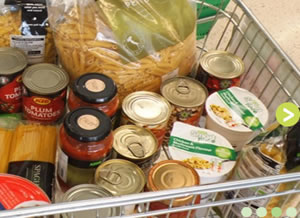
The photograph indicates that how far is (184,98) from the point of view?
917mm

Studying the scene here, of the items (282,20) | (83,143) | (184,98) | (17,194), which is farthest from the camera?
(282,20)

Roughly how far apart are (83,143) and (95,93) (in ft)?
0.42

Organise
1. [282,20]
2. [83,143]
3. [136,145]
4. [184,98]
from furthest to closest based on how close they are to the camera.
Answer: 1. [282,20]
2. [184,98]
3. [136,145]
4. [83,143]

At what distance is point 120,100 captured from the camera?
94 cm

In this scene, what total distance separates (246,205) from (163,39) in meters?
0.38

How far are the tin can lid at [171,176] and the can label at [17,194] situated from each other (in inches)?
7.5

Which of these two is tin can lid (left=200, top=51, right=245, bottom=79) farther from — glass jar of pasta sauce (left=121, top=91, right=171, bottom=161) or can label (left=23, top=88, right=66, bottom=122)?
can label (left=23, top=88, right=66, bottom=122)

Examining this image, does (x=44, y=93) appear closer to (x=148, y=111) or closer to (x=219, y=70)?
(x=148, y=111)

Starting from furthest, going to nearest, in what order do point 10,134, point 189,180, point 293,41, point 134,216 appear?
point 293,41
point 10,134
point 189,180
point 134,216

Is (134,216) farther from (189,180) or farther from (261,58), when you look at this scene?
(261,58)

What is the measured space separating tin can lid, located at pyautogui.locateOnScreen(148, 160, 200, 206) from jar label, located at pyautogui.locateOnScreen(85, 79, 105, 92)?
19 cm

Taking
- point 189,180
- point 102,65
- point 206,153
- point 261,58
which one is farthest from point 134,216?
point 261,58

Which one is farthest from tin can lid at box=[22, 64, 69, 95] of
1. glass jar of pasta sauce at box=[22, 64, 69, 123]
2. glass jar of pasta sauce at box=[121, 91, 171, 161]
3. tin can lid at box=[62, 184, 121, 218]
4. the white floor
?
the white floor

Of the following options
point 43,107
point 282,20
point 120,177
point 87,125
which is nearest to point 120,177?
point 120,177
